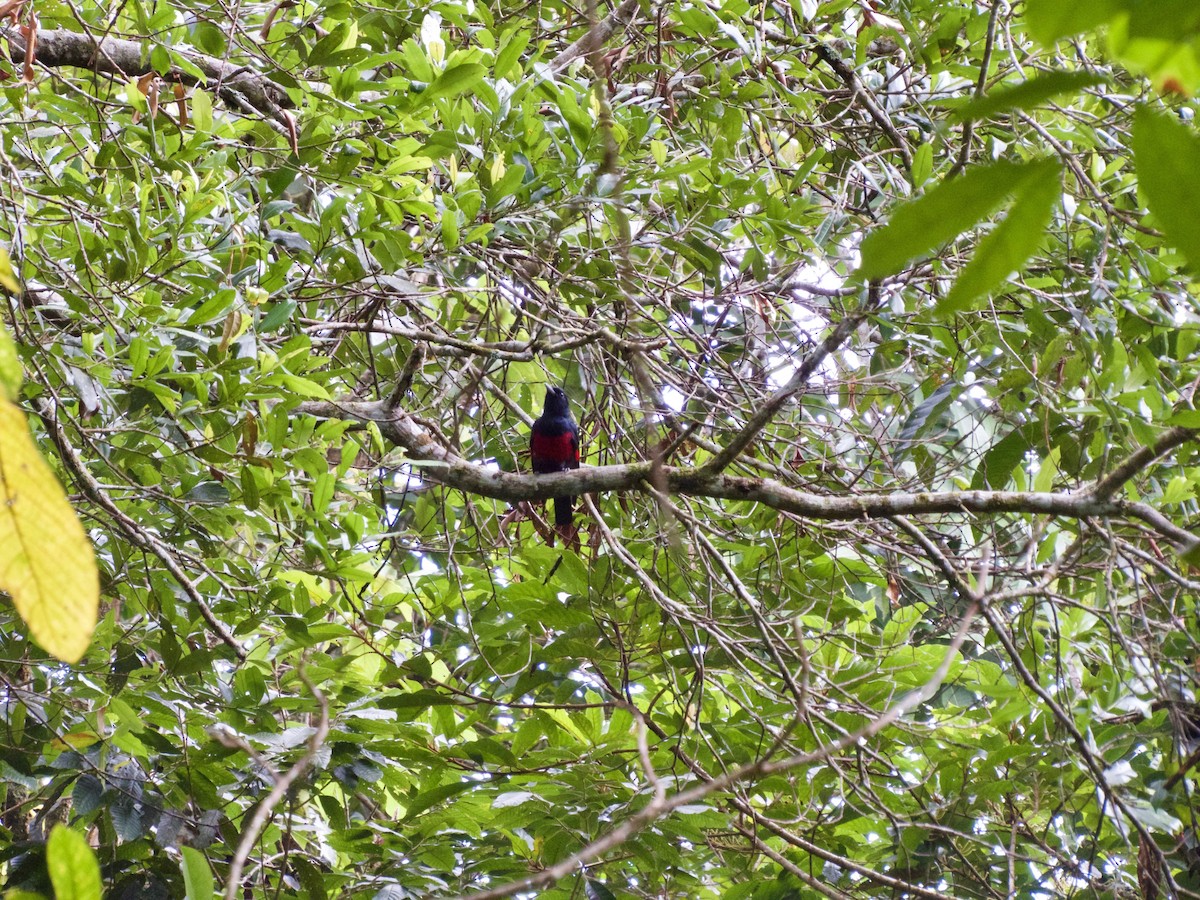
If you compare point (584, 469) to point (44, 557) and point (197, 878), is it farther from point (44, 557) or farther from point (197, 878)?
point (44, 557)

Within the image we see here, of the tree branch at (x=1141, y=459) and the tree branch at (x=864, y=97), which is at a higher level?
the tree branch at (x=864, y=97)

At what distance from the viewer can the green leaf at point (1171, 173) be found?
0.40 m

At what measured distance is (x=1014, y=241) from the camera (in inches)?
16.8

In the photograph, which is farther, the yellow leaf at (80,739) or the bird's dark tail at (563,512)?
the bird's dark tail at (563,512)

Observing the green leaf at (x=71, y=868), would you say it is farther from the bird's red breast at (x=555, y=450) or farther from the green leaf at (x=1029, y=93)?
the bird's red breast at (x=555, y=450)

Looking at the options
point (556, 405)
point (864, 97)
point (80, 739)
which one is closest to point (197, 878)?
point (80, 739)

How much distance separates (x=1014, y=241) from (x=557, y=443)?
11.5 ft

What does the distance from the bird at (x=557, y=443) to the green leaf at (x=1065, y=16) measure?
3207 millimetres

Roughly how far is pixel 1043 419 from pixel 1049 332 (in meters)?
0.34

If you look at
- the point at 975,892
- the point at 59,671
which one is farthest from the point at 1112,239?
the point at 59,671

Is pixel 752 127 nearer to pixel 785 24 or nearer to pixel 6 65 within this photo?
pixel 785 24

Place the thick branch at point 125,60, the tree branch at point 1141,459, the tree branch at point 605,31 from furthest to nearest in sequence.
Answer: the tree branch at point 605,31 → the thick branch at point 125,60 → the tree branch at point 1141,459

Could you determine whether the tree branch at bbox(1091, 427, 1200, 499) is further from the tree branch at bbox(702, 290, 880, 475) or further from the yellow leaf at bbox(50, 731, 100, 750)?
the yellow leaf at bbox(50, 731, 100, 750)

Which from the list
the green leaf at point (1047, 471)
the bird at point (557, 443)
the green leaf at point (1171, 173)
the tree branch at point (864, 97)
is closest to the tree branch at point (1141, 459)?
the green leaf at point (1047, 471)
